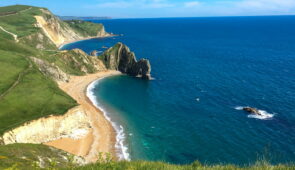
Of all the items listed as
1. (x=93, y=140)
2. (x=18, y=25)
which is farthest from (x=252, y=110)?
(x=18, y=25)

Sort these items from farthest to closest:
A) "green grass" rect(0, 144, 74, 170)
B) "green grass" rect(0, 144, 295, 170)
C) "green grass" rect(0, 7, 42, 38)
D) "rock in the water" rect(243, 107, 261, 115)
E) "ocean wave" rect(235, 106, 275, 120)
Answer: "green grass" rect(0, 7, 42, 38)
"rock in the water" rect(243, 107, 261, 115)
"ocean wave" rect(235, 106, 275, 120)
"green grass" rect(0, 144, 74, 170)
"green grass" rect(0, 144, 295, 170)

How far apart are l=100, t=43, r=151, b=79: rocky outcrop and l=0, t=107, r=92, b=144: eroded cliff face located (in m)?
62.7

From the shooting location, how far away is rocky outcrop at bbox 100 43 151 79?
133000mm

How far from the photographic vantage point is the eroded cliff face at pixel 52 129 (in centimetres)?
5875

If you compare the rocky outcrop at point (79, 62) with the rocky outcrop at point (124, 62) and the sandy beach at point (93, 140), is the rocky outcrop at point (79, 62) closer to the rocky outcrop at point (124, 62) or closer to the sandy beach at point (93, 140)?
the rocky outcrop at point (124, 62)

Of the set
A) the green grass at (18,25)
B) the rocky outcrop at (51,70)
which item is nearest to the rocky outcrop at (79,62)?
the rocky outcrop at (51,70)

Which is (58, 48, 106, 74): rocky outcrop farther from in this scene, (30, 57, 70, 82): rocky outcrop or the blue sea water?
(30, 57, 70, 82): rocky outcrop

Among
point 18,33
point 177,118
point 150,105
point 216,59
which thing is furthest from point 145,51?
point 177,118

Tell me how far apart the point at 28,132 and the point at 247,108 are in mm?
67639

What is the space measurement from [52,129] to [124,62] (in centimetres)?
8076

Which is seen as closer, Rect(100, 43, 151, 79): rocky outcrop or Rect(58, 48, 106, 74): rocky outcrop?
Rect(100, 43, 151, 79): rocky outcrop

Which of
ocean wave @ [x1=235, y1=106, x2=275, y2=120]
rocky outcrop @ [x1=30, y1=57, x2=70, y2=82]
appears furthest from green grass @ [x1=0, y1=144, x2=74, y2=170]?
rocky outcrop @ [x1=30, y1=57, x2=70, y2=82]

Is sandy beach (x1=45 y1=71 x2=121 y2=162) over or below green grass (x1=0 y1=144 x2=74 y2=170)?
below

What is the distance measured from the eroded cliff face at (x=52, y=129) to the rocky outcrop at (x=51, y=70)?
46281 mm
